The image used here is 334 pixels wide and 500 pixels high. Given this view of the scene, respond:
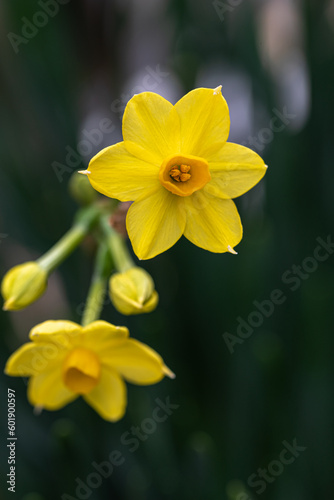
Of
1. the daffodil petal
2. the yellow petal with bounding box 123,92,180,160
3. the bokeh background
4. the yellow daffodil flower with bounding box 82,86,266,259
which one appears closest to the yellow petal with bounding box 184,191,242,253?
the yellow daffodil flower with bounding box 82,86,266,259

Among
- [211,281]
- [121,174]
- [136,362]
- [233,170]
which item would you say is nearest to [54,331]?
[136,362]

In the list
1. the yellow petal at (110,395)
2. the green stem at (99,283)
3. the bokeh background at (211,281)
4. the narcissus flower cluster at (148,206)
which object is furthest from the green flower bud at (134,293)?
the bokeh background at (211,281)

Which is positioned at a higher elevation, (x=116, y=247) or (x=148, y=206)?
(x=148, y=206)

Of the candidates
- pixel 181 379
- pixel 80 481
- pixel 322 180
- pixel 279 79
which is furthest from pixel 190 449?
pixel 279 79

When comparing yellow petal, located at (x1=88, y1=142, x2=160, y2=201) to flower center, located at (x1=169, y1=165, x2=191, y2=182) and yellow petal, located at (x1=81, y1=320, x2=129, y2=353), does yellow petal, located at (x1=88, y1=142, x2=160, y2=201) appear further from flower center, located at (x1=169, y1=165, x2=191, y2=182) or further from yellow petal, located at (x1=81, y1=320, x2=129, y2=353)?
yellow petal, located at (x1=81, y1=320, x2=129, y2=353)

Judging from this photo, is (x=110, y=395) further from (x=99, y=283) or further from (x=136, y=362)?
(x=99, y=283)

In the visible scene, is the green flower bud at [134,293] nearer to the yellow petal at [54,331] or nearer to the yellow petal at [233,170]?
the yellow petal at [54,331]
